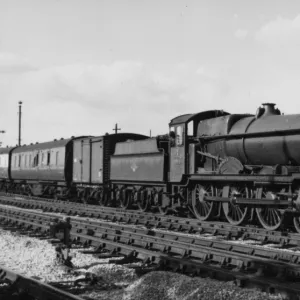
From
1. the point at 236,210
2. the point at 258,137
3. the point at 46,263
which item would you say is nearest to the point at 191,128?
the point at 258,137

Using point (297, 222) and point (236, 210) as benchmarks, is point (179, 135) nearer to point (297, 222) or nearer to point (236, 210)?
point (236, 210)

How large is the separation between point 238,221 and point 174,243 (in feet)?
14.5

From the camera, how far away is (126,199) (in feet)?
69.2

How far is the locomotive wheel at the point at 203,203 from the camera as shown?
15453 mm

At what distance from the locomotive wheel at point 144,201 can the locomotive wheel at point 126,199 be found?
0.84 meters

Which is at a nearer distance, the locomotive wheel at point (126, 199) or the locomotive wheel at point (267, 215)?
the locomotive wheel at point (267, 215)

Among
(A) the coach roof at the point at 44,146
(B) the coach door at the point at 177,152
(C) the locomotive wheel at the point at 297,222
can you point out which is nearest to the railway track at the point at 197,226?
(C) the locomotive wheel at the point at 297,222

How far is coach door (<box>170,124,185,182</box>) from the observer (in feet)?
55.1

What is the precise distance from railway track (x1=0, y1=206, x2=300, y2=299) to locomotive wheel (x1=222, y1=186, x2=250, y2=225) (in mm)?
3219

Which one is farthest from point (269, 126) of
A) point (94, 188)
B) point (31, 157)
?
point (31, 157)

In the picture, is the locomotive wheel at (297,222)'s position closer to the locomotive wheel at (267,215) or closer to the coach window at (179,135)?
the locomotive wheel at (267,215)

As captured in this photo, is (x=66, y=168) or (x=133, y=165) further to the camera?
(x=66, y=168)

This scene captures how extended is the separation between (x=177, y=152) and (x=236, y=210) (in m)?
3.31

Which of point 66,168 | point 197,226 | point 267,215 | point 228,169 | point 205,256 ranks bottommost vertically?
point 205,256
